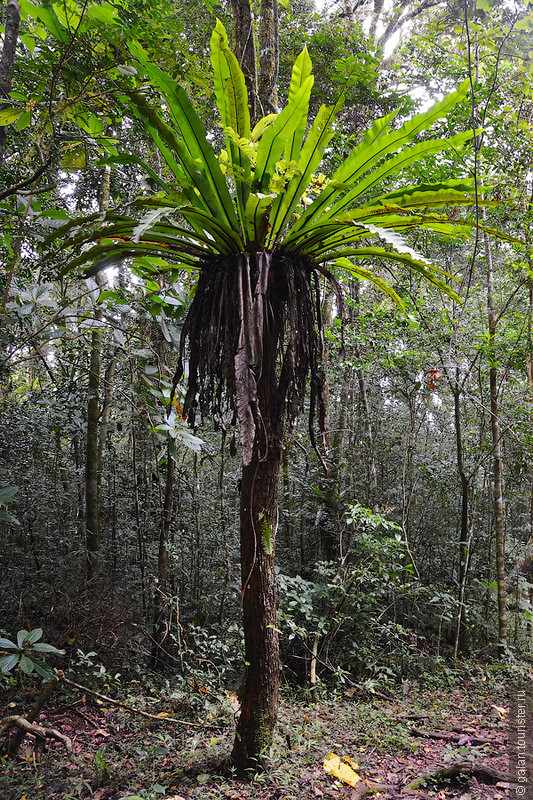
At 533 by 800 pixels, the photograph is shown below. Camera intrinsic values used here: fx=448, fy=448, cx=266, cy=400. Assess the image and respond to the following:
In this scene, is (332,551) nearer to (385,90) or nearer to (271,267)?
(271,267)

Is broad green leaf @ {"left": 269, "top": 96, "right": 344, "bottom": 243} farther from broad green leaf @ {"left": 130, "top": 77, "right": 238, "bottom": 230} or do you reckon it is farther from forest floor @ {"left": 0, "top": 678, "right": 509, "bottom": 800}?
forest floor @ {"left": 0, "top": 678, "right": 509, "bottom": 800}

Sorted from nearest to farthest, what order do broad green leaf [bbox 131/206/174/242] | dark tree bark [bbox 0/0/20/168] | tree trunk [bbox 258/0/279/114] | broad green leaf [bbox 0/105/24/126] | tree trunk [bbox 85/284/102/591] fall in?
broad green leaf [bbox 131/206/174/242]
dark tree bark [bbox 0/0/20/168]
broad green leaf [bbox 0/105/24/126]
tree trunk [bbox 258/0/279/114]
tree trunk [bbox 85/284/102/591]

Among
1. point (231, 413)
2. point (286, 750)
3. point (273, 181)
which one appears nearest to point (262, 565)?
point (231, 413)

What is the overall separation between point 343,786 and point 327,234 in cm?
245

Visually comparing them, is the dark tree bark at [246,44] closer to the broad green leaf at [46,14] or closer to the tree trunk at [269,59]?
the tree trunk at [269,59]

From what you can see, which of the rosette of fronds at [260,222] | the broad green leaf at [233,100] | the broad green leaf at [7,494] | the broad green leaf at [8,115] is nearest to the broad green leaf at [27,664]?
the broad green leaf at [7,494]

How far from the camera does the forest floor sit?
6.59ft

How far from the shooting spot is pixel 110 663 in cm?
367

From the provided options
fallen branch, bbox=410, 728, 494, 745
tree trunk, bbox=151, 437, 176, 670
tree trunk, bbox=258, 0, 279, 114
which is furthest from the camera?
tree trunk, bbox=151, 437, 176, 670

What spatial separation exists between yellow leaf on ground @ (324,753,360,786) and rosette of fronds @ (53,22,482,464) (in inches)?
69.6

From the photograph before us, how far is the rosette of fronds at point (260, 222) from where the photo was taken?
4.36 feet

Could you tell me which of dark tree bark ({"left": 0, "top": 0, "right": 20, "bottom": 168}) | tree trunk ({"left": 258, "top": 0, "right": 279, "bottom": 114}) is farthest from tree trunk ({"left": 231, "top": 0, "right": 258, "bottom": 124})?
dark tree bark ({"left": 0, "top": 0, "right": 20, "bottom": 168})

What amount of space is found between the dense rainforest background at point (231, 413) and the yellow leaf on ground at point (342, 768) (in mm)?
84

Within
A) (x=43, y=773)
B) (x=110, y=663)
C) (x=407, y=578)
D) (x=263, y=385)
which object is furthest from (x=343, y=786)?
Answer: (x=407, y=578)
